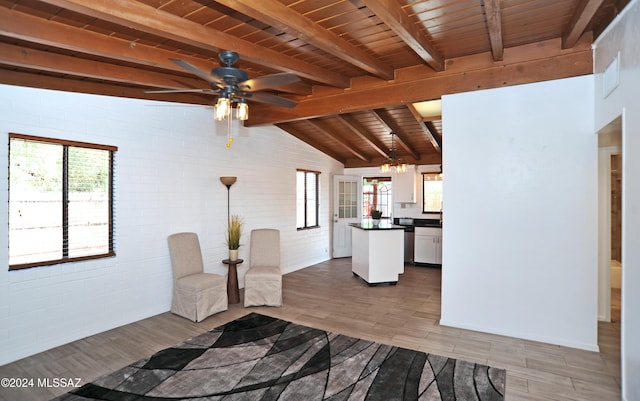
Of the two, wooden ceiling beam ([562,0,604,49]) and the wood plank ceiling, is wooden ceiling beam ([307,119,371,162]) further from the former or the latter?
wooden ceiling beam ([562,0,604,49])

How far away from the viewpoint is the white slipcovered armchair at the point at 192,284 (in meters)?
4.17

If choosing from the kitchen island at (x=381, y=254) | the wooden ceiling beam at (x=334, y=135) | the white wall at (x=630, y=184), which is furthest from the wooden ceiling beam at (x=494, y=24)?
the wooden ceiling beam at (x=334, y=135)

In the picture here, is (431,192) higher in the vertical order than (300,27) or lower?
lower

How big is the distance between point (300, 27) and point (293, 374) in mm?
2883

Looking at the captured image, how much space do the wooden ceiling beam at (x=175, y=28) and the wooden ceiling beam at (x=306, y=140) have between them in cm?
287

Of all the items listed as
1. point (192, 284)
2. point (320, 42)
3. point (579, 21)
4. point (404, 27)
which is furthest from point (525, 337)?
point (192, 284)

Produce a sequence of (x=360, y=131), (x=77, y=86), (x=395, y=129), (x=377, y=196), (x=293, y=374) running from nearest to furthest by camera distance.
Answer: (x=293, y=374)
(x=77, y=86)
(x=395, y=129)
(x=360, y=131)
(x=377, y=196)

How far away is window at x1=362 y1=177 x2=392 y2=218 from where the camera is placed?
9398 millimetres

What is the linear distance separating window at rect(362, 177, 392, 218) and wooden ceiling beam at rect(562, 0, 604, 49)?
6066 mm

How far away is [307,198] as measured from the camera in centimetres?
768

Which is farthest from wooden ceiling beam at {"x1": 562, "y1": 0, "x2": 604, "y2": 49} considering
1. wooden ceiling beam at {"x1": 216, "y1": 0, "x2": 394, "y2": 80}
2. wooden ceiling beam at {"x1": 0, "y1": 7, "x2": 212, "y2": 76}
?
wooden ceiling beam at {"x1": 0, "y1": 7, "x2": 212, "y2": 76}

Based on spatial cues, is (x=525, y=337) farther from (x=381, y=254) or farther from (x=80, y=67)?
(x=80, y=67)

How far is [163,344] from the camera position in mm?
3561

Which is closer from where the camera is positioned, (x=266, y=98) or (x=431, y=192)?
(x=266, y=98)
